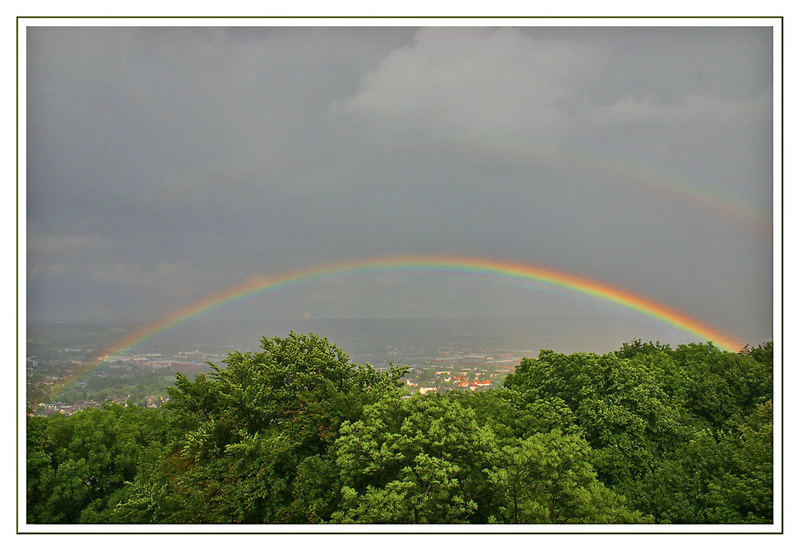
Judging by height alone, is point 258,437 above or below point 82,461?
above

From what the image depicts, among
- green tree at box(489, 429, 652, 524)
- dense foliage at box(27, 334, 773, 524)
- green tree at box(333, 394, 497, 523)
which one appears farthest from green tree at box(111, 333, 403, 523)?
green tree at box(489, 429, 652, 524)

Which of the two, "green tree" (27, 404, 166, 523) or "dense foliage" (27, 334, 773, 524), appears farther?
"green tree" (27, 404, 166, 523)

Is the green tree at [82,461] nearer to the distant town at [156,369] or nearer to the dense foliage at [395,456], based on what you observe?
the dense foliage at [395,456]

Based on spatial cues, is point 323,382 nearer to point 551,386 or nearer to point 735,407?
point 551,386

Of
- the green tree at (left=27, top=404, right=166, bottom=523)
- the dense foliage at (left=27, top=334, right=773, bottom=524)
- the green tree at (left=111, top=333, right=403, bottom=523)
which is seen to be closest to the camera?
the dense foliage at (left=27, top=334, right=773, bottom=524)

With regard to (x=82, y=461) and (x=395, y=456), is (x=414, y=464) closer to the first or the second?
(x=395, y=456)

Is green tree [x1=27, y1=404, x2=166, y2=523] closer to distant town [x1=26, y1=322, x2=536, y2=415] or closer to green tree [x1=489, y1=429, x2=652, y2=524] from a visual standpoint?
distant town [x1=26, y1=322, x2=536, y2=415]

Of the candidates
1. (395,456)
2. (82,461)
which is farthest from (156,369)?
(395,456)

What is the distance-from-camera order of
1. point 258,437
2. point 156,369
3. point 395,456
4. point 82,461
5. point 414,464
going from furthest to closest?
point 156,369 → point 82,461 → point 258,437 → point 414,464 → point 395,456

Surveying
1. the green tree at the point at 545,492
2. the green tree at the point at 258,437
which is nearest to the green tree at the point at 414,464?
the green tree at the point at 545,492

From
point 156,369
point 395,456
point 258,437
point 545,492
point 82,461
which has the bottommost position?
point 82,461
